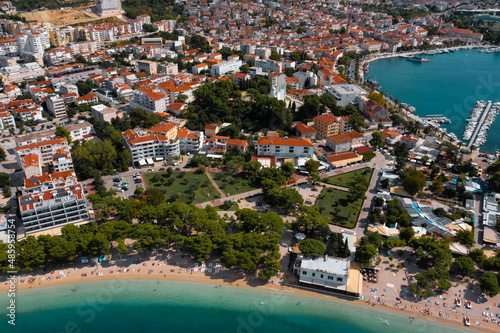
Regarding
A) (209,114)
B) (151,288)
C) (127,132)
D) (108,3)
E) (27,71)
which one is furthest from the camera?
(108,3)

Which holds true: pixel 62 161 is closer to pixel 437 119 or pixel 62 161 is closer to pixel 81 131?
pixel 81 131

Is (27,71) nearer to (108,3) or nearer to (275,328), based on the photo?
(108,3)

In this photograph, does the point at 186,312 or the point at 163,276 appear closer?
the point at 186,312

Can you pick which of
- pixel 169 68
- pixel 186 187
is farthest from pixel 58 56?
pixel 186 187

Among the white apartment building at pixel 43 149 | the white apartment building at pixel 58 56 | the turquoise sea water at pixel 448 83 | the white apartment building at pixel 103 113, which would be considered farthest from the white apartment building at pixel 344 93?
the white apartment building at pixel 58 56

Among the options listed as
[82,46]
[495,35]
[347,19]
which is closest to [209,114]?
[82,46]

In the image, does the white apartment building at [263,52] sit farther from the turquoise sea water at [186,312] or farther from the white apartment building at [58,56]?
the turquoise sea water at [186,312]

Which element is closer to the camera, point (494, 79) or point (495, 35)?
point (494, 79)
